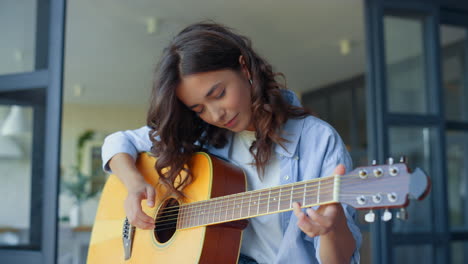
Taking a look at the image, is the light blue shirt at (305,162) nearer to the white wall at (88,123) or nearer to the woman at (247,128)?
the woman at (247,128)

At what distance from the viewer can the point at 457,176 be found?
333cm

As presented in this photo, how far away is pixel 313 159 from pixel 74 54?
14.0 feet

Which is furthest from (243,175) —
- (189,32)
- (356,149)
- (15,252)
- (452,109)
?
(356,149)

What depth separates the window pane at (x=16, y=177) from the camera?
224cm

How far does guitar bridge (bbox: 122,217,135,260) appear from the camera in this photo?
1558 mm

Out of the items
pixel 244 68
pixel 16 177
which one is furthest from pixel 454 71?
pixel 16 177

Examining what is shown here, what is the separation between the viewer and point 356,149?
6215 millimetres

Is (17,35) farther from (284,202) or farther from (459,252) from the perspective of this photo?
(459,252)

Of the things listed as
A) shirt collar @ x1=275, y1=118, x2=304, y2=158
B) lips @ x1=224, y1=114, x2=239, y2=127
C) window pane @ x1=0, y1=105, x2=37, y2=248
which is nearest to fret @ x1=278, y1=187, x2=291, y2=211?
shirt collar @ x1=275, y1=118, x2=304, y2=158

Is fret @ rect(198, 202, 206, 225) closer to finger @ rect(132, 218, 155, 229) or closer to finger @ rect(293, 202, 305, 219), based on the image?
finger @ rect(132, 218, 155, 229)

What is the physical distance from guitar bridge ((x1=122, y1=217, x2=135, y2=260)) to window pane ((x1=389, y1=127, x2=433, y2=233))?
1955mm

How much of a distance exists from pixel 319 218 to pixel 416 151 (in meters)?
2.33

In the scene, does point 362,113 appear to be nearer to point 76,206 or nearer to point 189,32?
point 76,206

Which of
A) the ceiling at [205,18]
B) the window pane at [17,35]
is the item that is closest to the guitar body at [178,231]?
the window pane at [17,35]
